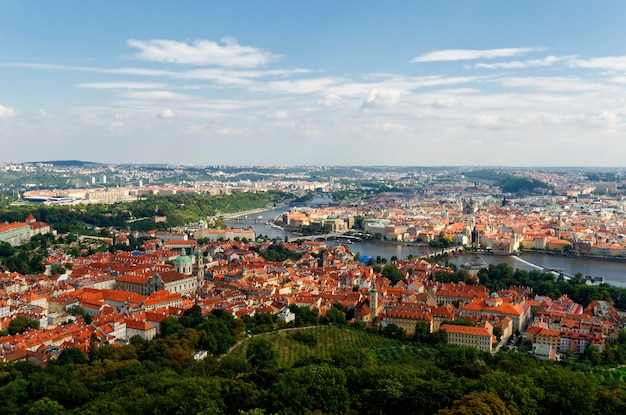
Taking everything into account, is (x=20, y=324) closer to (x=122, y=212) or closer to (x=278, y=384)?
(x=278, y=384)

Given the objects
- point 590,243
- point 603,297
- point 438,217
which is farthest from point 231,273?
point 438,217

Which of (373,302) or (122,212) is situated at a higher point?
(122,212)

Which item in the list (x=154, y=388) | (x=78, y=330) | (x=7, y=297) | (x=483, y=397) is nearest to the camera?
(x=483, y=397)

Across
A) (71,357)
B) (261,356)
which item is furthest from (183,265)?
(261,356)

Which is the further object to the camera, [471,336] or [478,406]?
[471,336]

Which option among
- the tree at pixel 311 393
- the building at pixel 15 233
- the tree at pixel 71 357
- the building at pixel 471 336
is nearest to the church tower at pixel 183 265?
the tree at pixel 71 357

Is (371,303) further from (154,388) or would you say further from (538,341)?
(154,388)
